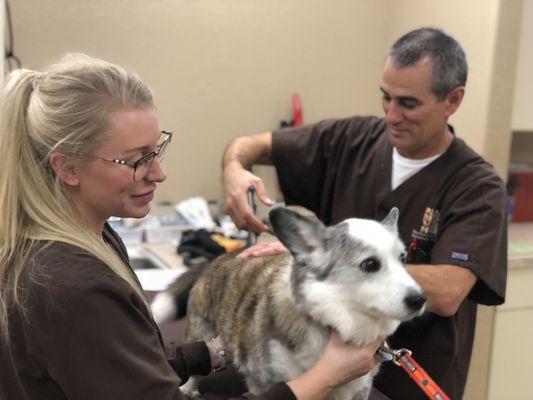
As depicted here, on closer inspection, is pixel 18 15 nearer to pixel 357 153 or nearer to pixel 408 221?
pixel 357 153

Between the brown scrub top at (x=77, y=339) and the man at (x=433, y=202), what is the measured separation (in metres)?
0.57

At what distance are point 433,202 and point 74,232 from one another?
91 cm

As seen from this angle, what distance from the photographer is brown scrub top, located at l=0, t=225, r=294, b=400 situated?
0.72 metres

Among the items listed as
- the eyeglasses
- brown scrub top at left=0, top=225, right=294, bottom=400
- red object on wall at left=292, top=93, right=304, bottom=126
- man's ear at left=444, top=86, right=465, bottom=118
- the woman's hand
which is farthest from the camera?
red object on wall at left=292, top=93, right=304, bottom=126

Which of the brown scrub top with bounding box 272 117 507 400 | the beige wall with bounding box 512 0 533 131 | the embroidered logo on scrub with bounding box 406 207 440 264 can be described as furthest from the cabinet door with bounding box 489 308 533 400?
the embroidered logo on scrub with bounding box 406 207 440 264

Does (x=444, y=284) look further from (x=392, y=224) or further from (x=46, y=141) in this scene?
(x=46, y=141)

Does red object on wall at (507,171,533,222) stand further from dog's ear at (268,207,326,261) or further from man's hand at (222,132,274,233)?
dog's ear at (268,207,326,261)

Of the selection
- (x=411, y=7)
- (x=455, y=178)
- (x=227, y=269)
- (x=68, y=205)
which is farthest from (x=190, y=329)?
(x=411, y=7)

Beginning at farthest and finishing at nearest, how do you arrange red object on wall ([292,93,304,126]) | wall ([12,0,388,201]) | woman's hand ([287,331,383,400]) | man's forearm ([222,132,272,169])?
1. red object on wall ([292,93,304,126])
2. wall ([12,0,388,201])
3. man's forearm ([222,132,272,169])
4. woman's hand ([287,331,383,400])

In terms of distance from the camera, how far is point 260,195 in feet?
4.71

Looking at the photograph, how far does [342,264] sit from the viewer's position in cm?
104

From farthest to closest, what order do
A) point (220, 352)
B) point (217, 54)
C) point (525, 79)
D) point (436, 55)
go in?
1. point (217, 54)
2. point (525, 79)
3. point (436, 55)
4. point (220, 352)

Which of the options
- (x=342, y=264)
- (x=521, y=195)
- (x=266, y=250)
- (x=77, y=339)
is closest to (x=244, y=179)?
(x=266, y=250)

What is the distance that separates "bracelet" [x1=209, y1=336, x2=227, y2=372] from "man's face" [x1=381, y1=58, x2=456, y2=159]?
26.3 inches
